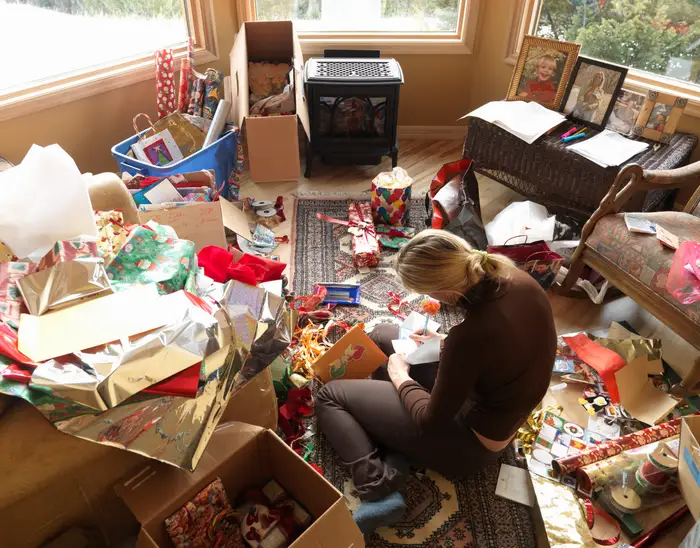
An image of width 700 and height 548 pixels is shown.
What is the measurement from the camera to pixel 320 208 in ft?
9.53

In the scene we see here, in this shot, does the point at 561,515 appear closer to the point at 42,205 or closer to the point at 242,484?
the point at 242,484

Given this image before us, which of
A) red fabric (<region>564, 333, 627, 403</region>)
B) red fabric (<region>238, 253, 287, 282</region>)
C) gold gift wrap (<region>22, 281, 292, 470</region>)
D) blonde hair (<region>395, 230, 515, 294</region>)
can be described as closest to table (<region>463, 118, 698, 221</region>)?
red fabric (<region>564, 333, 627, 403</region>)

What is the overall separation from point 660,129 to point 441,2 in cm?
150

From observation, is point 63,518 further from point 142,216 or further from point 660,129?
point 660,129

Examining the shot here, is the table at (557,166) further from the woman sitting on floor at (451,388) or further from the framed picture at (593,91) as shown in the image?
the woman sitting on floor at (451,388)

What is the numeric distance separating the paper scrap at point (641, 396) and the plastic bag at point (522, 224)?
2.20 ft

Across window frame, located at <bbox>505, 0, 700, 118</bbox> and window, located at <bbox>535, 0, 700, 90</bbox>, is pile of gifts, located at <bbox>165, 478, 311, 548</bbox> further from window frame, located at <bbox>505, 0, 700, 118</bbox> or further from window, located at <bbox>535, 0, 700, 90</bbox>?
window, located at <bbox>535, 0, 700, 90</bbox>

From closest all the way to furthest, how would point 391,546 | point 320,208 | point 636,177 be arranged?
point 391,546 < point 636,177 < point 320,208

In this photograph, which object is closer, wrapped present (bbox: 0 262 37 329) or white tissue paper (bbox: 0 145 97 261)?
wrapped present (bbox: 0 262 37 329)

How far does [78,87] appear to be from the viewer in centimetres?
261

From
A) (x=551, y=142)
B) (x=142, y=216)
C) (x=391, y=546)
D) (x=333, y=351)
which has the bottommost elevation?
(x=391, y=546)

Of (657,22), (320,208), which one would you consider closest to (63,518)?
(320,208)

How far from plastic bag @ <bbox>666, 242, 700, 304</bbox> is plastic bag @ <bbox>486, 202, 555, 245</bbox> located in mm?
581

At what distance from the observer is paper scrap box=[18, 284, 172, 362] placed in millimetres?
1123
